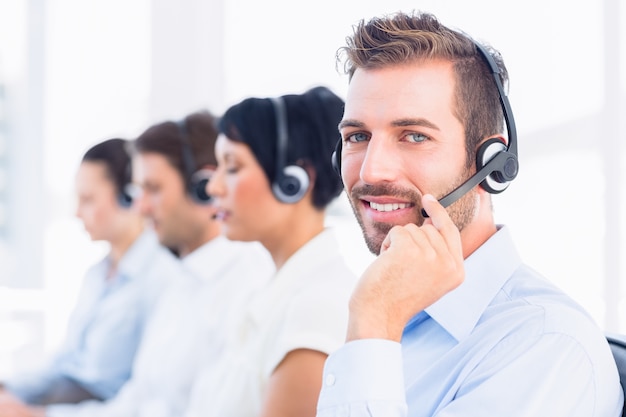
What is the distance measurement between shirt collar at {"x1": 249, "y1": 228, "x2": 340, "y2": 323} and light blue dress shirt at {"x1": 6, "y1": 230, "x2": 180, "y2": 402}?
940 mm

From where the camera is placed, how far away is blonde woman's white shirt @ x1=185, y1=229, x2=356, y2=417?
57.9 inches

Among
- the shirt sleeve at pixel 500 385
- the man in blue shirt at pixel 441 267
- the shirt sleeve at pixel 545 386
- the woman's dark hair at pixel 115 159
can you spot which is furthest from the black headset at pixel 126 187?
the shirt sleeve at pixel 545 386

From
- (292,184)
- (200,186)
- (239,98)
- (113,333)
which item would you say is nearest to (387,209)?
(292,184)

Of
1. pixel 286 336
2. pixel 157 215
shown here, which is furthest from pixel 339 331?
pixel 157 215

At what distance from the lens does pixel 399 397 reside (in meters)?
0.92

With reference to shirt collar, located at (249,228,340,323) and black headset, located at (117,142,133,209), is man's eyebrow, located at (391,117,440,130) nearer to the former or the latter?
shirt collar, located at (249,228,340,323)

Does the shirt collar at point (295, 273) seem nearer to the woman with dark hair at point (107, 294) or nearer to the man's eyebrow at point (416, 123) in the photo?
the man's eyebrow at point (416, 123)

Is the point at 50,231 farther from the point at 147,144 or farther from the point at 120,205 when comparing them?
the point at 147,144


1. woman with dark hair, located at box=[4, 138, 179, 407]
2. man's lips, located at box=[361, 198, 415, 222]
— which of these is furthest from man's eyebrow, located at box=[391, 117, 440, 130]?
woman with dark hair, located at box=[4, 138, 179, 407]

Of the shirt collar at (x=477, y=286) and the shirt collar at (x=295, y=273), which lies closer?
the shirt collar at (x=477, y=286)

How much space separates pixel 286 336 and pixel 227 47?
223cm

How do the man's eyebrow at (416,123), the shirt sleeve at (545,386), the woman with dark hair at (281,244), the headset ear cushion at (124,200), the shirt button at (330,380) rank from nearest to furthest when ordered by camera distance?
the shirt sleeve at (545,386) < the shirt button at (330,380) < the man's eyebrow at (416,123) < the woman with dark hair at (281,244) < the headset ear cushion at (124,200)

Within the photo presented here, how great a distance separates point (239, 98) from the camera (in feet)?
10.6

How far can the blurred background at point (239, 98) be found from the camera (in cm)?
219
